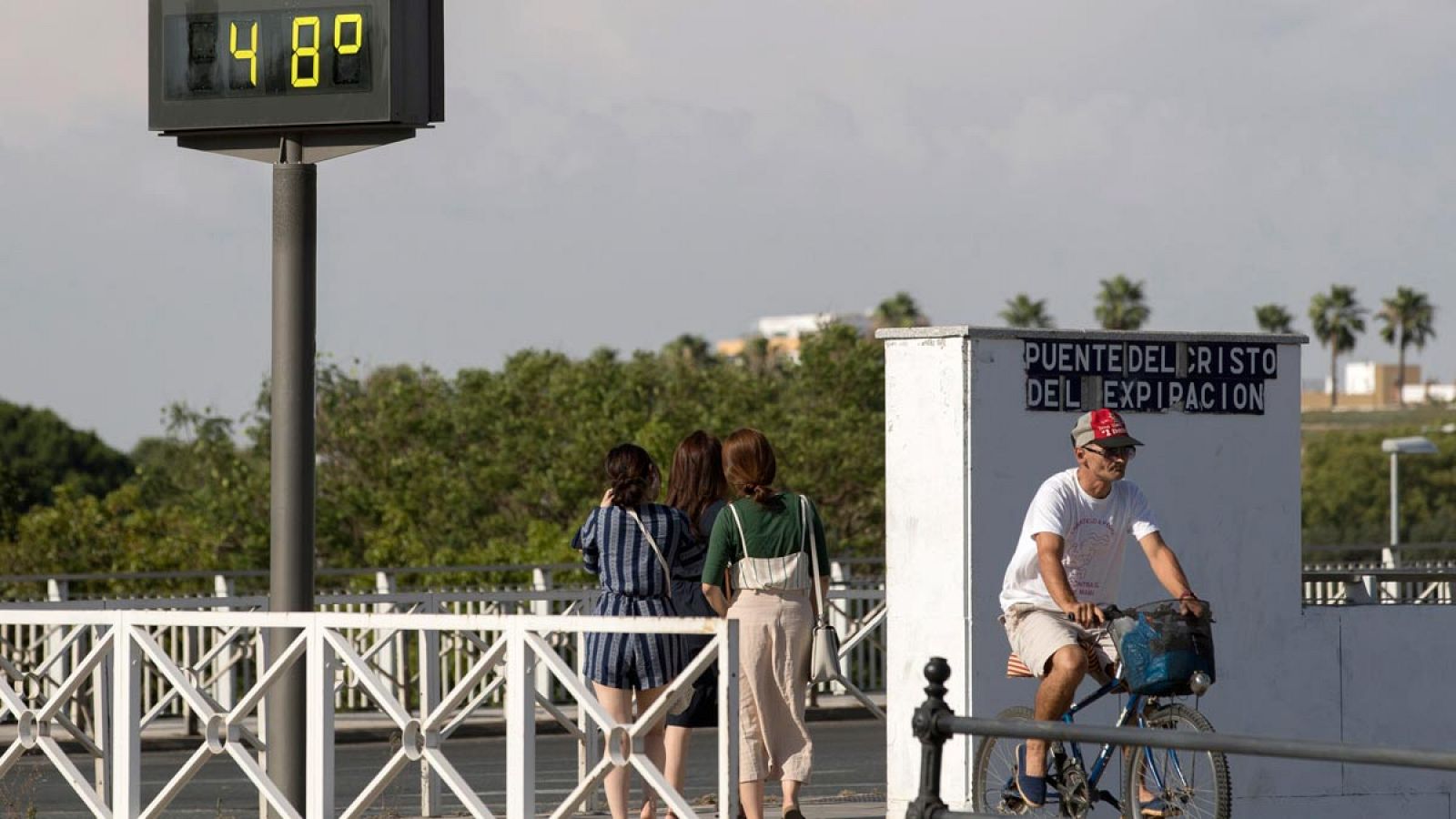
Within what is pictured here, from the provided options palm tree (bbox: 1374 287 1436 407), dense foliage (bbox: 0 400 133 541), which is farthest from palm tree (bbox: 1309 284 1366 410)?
dense foliage (bbox: 0 400 133 541)

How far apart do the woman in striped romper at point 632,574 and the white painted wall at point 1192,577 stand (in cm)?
106

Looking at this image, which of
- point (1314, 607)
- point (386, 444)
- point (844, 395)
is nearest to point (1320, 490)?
point (844, 395)

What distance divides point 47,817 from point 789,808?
4173 mm

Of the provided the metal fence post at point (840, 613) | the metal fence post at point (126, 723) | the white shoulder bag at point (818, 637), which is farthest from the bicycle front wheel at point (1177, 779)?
the metal fence post at point (840, 613)

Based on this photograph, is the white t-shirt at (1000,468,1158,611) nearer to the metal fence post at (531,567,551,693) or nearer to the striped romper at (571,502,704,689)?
the striped romper at (571,502,704,689)

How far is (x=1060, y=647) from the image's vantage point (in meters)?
9.25

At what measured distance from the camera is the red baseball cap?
9.12 meters

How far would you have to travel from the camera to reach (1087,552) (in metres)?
9.34

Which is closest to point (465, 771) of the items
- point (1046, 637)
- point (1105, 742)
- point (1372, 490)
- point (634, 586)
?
point (634, 586)

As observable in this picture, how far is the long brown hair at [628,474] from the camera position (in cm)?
998

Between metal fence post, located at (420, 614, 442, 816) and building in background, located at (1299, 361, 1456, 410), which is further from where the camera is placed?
building in background, located at (1299, 361, 1456, 410)

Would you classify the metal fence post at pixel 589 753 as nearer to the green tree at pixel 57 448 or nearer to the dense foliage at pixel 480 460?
the dense foliage at pixel 480 460

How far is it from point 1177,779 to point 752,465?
2.08 meters

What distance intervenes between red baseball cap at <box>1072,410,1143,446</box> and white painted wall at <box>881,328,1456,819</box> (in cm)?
130
